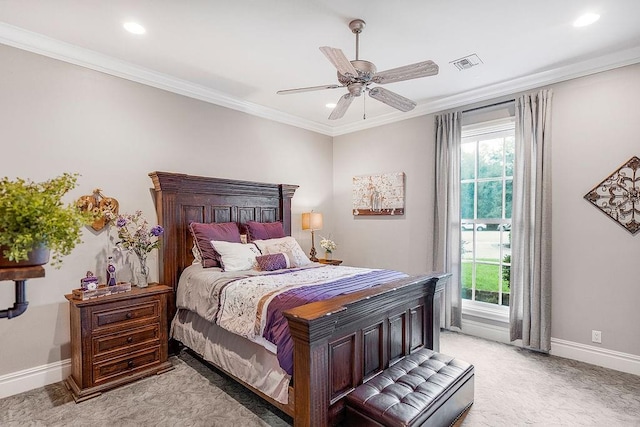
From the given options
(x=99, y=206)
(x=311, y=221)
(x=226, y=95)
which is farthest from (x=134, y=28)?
(x=311, y=221)

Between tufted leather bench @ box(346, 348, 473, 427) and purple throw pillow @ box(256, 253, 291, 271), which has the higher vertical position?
purple throw pillow @ box(256, 253, 291, 271)

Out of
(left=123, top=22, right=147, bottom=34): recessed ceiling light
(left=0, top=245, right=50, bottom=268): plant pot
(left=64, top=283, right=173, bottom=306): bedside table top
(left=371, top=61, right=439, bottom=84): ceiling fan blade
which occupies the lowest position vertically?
(left=64, top=283, right=173, bottom=306): bedside table top

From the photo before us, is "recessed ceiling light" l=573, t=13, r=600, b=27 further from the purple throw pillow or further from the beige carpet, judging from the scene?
the purple throw pillow

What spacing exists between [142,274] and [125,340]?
59cm

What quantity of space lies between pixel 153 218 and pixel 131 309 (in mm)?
996

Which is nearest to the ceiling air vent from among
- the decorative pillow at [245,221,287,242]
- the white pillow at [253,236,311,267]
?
the white pillow at [253,236,311,267]

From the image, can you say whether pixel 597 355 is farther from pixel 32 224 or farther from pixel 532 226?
pixel 32 224

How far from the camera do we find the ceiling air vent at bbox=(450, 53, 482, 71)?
122 inches

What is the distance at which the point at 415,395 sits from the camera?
1938mm

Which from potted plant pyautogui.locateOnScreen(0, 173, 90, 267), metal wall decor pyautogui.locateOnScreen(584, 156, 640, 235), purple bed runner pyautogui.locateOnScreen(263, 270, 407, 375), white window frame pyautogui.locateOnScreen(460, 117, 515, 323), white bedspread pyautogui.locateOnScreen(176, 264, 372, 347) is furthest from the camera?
white window frame pyautogui.locateOnScreen(460, 117, 515, 323)

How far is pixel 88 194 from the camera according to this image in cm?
303

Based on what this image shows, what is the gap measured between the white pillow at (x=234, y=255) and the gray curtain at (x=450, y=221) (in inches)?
89.3

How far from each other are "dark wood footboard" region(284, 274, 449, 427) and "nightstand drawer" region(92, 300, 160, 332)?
1.69 m

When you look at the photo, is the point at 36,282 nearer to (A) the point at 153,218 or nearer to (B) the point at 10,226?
(A) the point at 153,218
